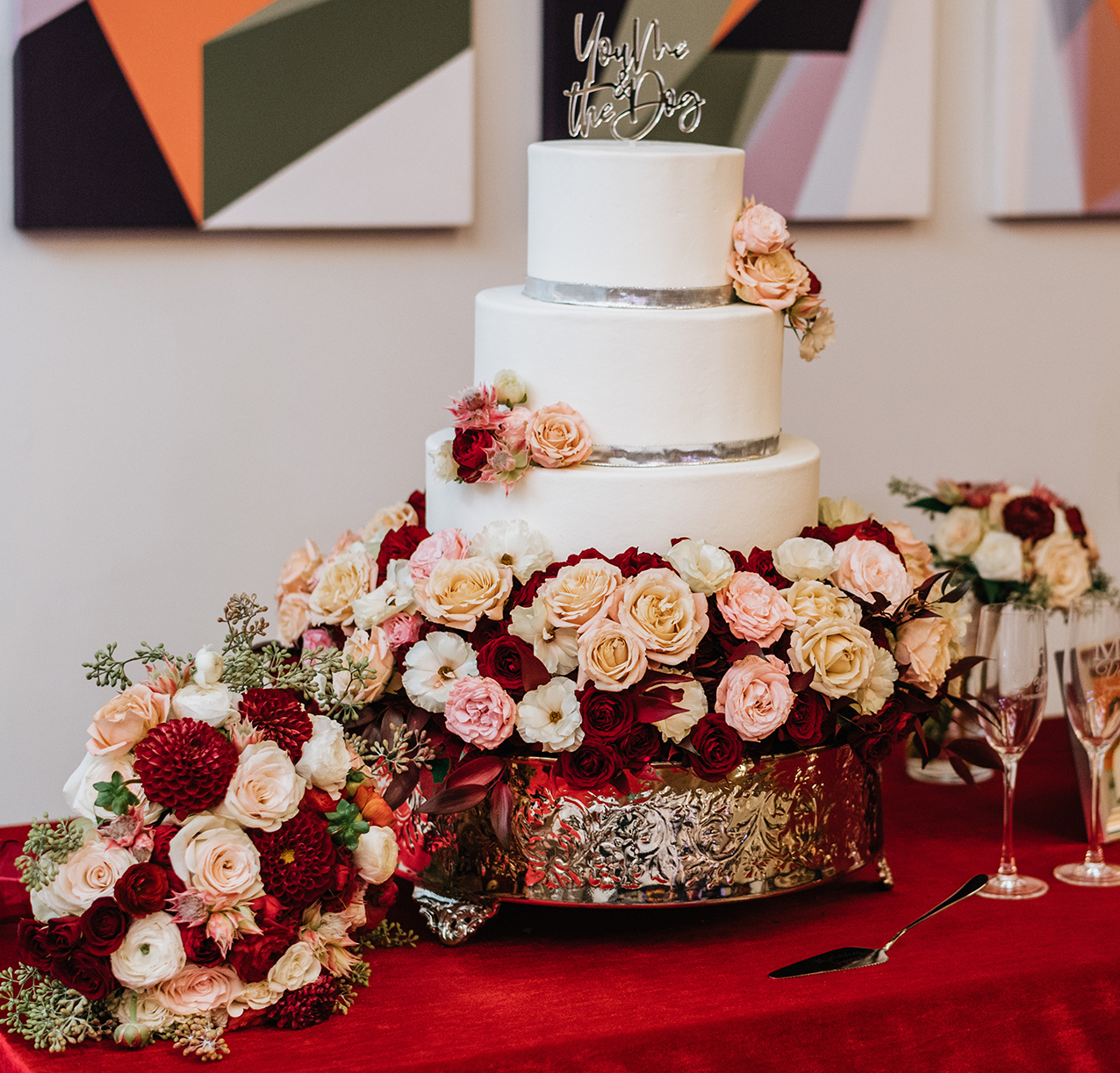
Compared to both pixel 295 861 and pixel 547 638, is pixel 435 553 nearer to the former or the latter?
pixel 547 638

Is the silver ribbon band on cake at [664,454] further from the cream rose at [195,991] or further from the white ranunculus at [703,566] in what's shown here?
the cream rose at [195,991]

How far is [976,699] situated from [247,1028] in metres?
0.79

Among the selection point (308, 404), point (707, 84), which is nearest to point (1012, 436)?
point (707, 84)

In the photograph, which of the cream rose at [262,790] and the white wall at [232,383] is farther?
the white wall at [232,383]

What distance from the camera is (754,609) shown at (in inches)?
52.8

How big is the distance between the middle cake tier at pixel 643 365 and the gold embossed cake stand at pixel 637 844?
355mm

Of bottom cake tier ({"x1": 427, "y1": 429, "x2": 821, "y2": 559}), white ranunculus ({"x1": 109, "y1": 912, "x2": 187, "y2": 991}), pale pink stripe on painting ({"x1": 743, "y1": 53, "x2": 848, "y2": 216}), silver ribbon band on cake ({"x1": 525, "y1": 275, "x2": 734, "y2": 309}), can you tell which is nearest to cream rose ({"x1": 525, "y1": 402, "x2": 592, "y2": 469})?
bottom cake tier ({"x1": 427, "y1": 429, "x2": 821, "y2": 559})

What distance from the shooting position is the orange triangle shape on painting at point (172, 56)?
7.55 feet

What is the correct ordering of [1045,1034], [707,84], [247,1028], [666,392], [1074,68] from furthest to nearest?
[1074,68]
[707,84]
[666,392]
[1045,1034]
[247,1028]

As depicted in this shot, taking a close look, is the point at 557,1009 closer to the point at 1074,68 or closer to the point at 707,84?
the point at 707,84

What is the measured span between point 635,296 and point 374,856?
0.63 meters

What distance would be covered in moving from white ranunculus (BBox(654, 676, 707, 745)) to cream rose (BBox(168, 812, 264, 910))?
1.24ft

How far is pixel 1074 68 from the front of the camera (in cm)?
290

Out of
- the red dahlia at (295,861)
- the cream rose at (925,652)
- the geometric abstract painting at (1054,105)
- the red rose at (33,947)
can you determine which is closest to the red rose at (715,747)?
the cream rose at (925,652)
